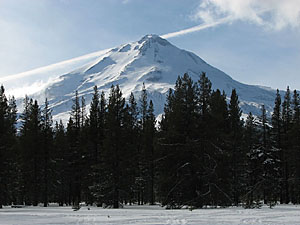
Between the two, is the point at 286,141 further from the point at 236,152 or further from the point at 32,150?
the point at 32,150

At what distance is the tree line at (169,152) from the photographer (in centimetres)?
2938

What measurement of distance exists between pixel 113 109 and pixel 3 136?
10.2m

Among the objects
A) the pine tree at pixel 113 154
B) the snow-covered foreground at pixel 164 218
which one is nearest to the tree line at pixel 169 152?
the pine tree at pixel 113 154

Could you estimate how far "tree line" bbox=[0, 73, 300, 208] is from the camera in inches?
1156

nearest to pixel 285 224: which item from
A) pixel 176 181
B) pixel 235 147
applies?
pixel 176 181

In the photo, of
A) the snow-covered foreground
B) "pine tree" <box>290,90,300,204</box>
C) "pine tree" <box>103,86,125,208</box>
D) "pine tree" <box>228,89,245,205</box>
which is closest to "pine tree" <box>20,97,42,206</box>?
"pine tree" <box>103,86,125,208</box>

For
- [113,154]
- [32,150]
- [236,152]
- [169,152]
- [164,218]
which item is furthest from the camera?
[32,150]

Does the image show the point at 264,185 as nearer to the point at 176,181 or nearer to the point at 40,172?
the point at 176,181

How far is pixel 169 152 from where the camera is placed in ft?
97.5

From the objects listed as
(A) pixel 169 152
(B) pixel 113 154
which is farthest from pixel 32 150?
(A) pixel 169 152

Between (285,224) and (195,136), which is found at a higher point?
(195,136)

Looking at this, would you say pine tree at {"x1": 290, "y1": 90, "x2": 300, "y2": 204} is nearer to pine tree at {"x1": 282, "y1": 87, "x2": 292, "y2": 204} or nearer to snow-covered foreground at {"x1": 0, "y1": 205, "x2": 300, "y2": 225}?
pine tree at {"x1": 282, "y1": 87, "x2": 292, "y2": 204}

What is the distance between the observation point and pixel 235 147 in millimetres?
37188

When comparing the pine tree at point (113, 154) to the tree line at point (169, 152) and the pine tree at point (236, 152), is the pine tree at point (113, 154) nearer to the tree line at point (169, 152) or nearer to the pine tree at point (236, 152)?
the tree line at point (169, 152)
